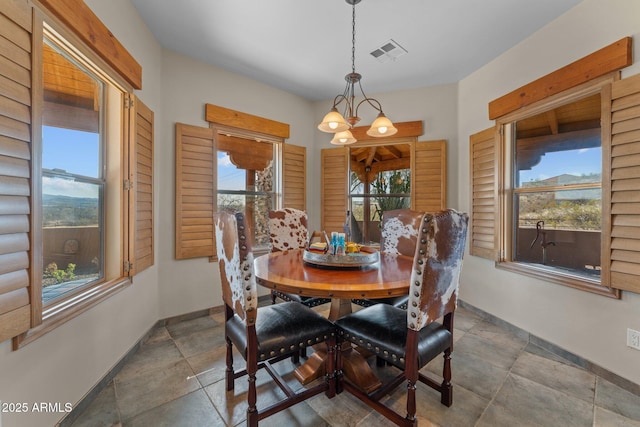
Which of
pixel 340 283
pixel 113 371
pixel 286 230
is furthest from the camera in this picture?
pixel 286 230

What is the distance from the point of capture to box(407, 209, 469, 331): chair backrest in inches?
46.5

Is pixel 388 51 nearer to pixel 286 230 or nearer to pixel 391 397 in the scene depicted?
pixel 286 230

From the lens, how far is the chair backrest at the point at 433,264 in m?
1.18

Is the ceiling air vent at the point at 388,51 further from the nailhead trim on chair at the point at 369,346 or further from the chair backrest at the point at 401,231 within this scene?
the nailhead trim on chair at the point at 369,346

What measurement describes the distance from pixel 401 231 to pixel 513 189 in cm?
126

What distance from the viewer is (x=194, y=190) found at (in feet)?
9.17

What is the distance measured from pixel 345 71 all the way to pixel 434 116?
127cm

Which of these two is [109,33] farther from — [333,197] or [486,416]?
[486,416]

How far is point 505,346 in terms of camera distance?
2.29 m

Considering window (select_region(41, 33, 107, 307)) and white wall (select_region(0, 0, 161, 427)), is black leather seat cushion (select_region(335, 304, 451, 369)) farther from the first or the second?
window (select_region(41, 33, 107, 307))

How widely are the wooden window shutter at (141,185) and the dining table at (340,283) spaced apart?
1.06 meters

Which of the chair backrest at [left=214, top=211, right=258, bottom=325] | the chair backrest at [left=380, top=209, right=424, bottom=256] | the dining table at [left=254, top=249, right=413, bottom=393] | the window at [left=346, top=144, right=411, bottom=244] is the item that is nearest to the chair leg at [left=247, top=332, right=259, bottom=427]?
the chair backrest at [left=214, top=211, right=258, bottom=325]

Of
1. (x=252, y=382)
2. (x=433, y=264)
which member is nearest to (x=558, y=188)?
(x=433, y=264)

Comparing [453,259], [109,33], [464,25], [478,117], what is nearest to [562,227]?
[478,117]
